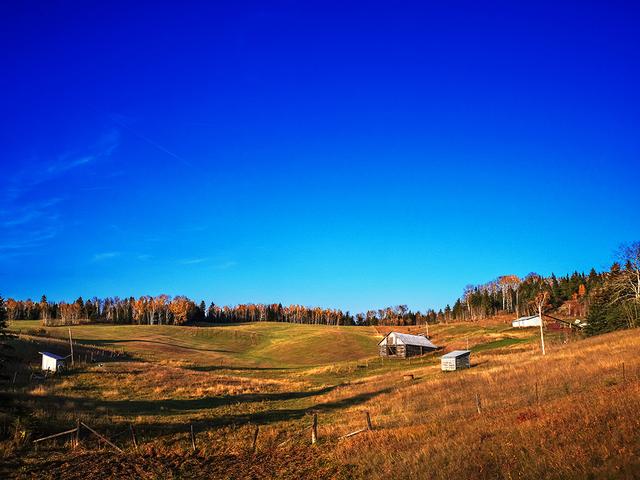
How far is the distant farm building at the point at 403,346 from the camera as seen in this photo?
9125 centimetres

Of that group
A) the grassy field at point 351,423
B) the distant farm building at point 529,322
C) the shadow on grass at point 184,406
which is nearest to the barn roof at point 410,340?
the grassy field at point 351,423

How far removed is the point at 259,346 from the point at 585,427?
115942 millimetres

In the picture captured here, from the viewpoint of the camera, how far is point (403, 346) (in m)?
91.4

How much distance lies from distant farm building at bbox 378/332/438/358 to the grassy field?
3961 cm

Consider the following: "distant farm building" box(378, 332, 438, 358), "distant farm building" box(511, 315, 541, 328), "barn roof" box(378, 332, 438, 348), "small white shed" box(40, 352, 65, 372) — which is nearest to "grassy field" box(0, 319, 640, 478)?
"small white shed" box(40, 352, 65, 372)

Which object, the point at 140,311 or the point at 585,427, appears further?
the point at 140,311

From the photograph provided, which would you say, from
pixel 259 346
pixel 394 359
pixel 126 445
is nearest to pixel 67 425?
pixel 126 445

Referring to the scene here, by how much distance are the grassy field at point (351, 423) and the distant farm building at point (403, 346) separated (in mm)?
39609

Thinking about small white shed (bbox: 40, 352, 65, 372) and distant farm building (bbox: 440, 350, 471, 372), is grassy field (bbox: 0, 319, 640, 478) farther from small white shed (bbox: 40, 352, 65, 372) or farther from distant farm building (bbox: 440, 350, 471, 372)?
distant farm building (bbox: 440, 350, 471, 372)

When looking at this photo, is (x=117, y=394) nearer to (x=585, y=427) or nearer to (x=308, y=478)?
(x=308, y=478)

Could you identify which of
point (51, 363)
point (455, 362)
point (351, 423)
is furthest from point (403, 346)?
point (351, 423)

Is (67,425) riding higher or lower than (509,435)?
lower

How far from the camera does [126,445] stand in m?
22.6

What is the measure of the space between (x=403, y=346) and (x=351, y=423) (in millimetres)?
68138
